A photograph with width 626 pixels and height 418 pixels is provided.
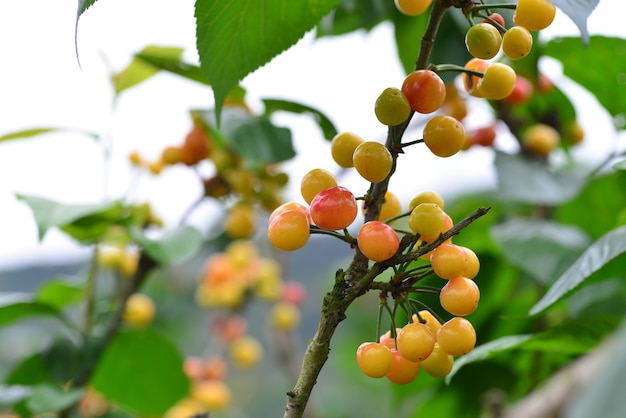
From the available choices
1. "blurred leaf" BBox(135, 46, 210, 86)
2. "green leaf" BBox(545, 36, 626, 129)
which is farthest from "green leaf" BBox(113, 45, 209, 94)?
"green leaf" BBox(545, 36, 626, 129)

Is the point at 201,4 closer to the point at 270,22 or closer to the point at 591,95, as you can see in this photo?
the point at 270,22

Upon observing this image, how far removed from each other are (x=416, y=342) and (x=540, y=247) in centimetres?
46

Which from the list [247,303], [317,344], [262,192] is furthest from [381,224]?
[247,303]

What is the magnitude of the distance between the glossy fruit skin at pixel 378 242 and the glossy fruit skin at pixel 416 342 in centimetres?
4

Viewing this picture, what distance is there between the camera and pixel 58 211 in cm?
81

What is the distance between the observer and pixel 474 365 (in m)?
0.84

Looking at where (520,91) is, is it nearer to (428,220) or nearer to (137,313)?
(428,220)

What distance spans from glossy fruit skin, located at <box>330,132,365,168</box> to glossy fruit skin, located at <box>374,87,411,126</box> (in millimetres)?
47

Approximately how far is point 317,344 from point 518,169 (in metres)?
0.60

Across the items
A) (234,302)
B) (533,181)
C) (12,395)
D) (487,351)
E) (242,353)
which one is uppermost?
(533,181)

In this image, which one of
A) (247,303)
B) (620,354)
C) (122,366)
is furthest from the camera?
(247,303)

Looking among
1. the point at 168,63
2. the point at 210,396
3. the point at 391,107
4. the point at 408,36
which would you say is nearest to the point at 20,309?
the point at 168,63

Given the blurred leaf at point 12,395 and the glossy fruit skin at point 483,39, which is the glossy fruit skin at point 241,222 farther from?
the glossy fruit skin at point 483,39

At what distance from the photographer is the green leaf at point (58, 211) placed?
2.50ft
